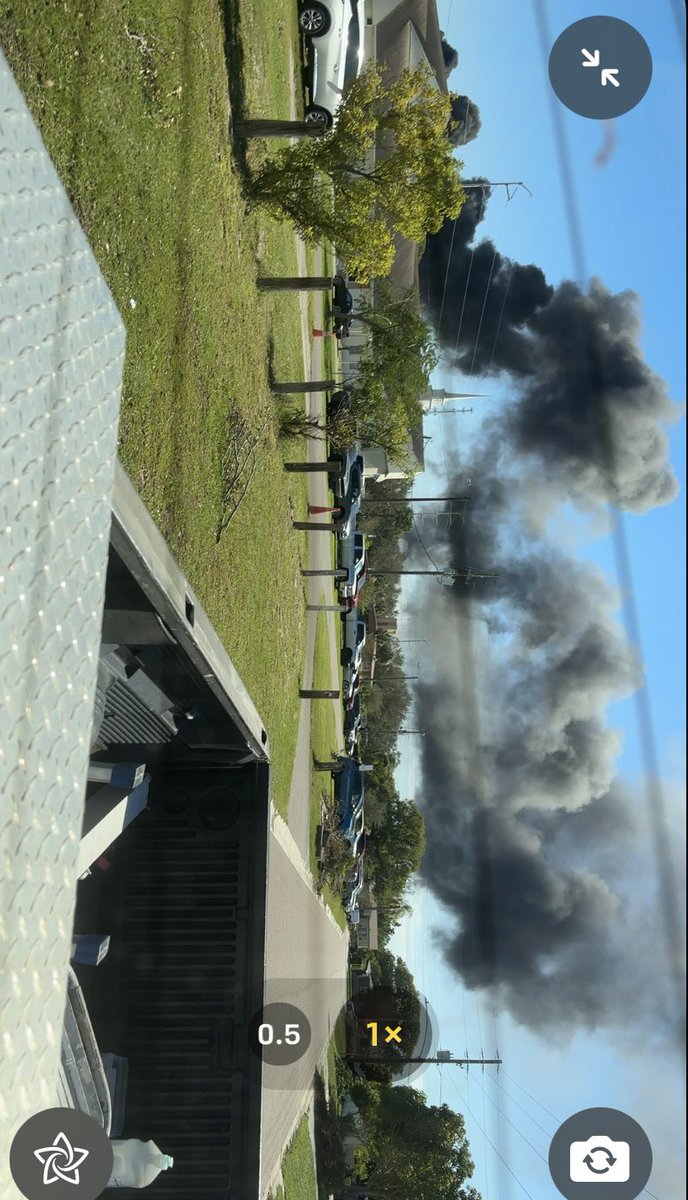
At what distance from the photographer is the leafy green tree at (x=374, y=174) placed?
9.83m

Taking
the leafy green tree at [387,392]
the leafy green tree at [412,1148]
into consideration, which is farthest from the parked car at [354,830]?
the leafy green tree at [387,392]

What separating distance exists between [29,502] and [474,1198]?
17011 mm

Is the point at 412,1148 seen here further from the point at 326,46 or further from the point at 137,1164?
the point at 326,46

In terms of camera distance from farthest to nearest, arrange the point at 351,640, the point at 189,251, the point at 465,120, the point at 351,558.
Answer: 1. the point at 351,640
2. the point at 351,558
3. the point at 465,120
4. the point at 189,251

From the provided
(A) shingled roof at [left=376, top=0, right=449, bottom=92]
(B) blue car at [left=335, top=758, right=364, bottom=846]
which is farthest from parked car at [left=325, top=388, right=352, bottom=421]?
(A) shingled roof at [left=376, top=0, right=449, bottom=92]

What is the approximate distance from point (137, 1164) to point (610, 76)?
1113 cm

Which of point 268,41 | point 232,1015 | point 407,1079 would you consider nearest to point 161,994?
point 232,1015

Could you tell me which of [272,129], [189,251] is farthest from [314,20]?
[189,251]

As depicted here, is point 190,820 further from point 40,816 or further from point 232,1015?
point 40,816

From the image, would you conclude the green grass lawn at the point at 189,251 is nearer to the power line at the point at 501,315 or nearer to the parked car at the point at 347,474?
the power line at the point at 501,315

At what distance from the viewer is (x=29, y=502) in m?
3.36

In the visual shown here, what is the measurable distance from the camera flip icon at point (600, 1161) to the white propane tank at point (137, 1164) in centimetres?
441

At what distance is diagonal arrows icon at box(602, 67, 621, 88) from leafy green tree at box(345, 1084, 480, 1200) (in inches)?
725

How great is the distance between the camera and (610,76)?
6484 mm
